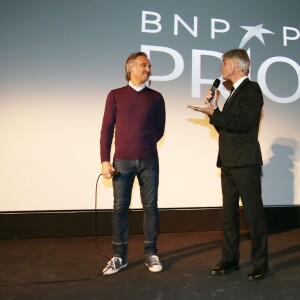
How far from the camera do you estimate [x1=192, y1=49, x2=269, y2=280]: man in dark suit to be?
196 centimetres

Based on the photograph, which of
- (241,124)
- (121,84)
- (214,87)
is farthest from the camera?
(121,84)

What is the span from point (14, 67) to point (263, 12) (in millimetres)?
2709

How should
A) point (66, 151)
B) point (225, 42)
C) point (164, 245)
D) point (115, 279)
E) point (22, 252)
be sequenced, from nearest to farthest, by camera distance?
point (115, 279) < point (22, 252) < point (164, 245) < point (66, 151) < point (225, 42)

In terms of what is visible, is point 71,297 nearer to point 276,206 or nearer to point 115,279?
point 115,279

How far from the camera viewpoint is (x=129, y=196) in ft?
7.13

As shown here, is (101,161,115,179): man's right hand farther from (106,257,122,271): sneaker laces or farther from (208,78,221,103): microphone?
(208,78,221,103): microphone

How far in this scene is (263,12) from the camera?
348 cm

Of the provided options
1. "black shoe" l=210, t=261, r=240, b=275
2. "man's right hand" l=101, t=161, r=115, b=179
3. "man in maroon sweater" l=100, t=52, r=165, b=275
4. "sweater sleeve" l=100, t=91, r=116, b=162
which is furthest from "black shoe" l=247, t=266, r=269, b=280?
"sweater sleeve" l=100, t=91, r=116, b=162

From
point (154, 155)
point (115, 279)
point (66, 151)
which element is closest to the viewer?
point (115, 279)

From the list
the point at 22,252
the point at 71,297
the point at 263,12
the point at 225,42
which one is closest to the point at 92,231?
the point at 22,252

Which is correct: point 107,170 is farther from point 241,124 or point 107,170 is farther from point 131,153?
point 241,124

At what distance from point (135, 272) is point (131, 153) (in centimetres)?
81

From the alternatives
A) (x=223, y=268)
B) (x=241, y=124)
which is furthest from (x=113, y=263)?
(x=241, y=124)

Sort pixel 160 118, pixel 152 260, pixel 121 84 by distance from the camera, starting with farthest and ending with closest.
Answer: pixel 121 84
pixel 160 118
pixel 152 260
